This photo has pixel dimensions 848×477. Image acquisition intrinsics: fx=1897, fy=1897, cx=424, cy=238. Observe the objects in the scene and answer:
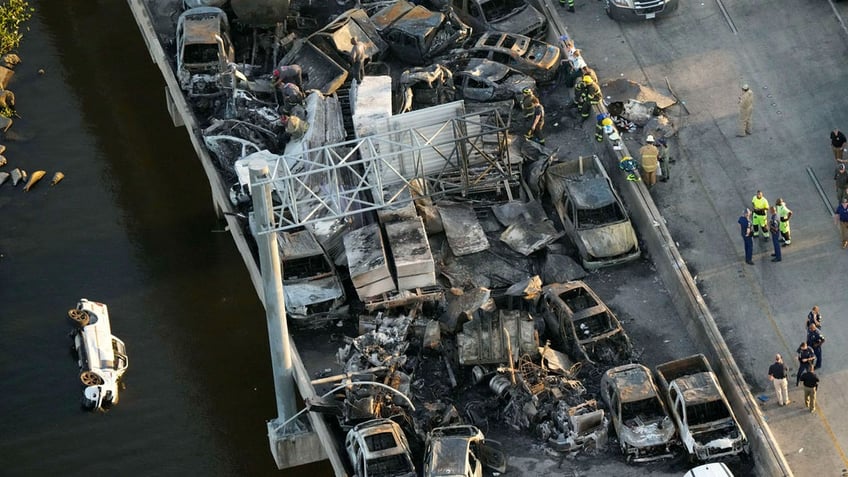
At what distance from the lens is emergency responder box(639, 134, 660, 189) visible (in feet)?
165

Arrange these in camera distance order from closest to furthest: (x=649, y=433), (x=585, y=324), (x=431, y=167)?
(x=649, y=433) < (x=585, y=324) < (x=431, y=167)

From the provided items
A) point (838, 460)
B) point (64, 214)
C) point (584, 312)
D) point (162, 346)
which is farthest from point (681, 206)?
point (64, 214)

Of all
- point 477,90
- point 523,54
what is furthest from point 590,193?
point 523,54

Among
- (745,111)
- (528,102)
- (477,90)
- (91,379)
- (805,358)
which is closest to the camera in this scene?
(805,358)

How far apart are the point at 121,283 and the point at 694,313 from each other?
56.5 feet

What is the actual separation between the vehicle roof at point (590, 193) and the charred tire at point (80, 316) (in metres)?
13.7

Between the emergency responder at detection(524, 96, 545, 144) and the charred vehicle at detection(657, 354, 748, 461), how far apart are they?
10794 mm

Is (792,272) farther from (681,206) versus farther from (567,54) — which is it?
(567,54)

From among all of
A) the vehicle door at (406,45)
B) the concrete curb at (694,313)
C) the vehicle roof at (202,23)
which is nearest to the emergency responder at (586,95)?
the concrete curb at (694,313)

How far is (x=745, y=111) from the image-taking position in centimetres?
5191

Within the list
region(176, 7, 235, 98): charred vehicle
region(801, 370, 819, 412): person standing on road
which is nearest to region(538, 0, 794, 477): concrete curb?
region(801, 370, 819, 412): person standing on road

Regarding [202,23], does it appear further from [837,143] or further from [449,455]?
[449,455]

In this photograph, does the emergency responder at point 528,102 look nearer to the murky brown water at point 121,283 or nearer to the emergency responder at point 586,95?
the emergency responder at point 586,95

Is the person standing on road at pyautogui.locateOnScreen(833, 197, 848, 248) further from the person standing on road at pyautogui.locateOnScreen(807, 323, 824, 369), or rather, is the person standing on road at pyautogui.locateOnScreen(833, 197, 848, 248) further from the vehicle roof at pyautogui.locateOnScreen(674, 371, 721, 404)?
the vehicle roof at pyautogui.locateOnScreen(674, 371, 721, 404)
